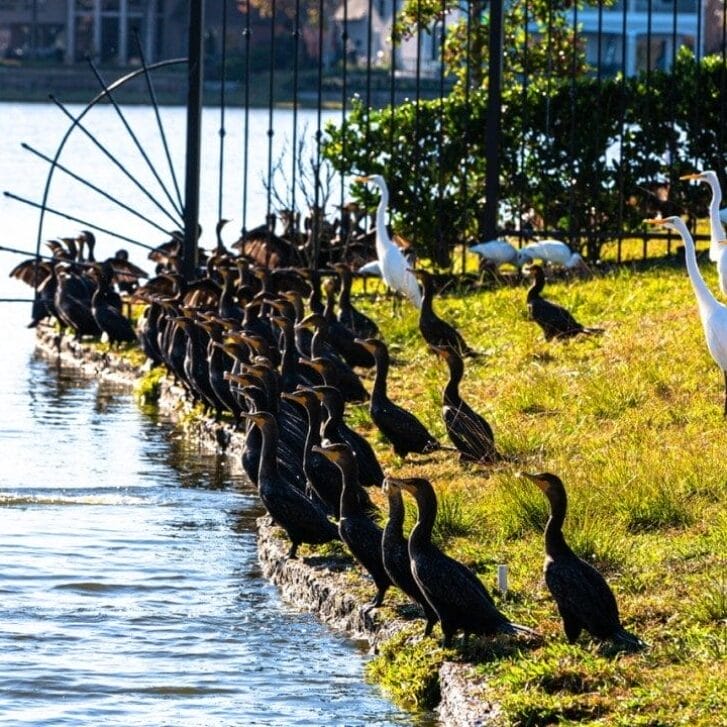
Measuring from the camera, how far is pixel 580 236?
60.4 ft

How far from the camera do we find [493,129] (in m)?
18.2

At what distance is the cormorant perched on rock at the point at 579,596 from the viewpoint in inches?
302

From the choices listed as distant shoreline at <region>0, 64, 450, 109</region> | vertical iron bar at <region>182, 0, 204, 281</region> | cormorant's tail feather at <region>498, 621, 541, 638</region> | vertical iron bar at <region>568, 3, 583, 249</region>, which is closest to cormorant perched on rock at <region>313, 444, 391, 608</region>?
cormorant's tail feather at <region>498, 621, 541, 638</region>

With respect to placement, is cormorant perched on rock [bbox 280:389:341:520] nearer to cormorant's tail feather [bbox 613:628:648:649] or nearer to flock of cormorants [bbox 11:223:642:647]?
flock of cormorants [bbox 11:223:642:647]

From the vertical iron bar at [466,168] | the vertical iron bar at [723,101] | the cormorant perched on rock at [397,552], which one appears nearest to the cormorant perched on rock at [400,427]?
the cormorant perched on rock at [397,552]

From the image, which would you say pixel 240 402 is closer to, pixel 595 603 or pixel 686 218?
pixel 595 603

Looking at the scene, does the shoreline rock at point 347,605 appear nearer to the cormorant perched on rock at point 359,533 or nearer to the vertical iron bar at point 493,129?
the cormorant perched on rock at point 359,533

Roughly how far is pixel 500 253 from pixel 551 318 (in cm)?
295

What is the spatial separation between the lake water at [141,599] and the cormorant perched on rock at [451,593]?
1.47 feet

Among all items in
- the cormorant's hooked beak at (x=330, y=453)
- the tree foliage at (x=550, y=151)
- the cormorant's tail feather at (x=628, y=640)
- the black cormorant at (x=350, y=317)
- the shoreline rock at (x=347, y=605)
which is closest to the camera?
the shoreline rock at (x=347, y=605)

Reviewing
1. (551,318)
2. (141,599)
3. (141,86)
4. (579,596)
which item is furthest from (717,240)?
(141,86)

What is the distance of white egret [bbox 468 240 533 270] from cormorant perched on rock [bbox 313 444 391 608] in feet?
27.3

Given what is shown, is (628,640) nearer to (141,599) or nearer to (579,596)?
(579,596)

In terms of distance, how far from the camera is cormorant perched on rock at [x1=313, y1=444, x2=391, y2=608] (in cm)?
888
